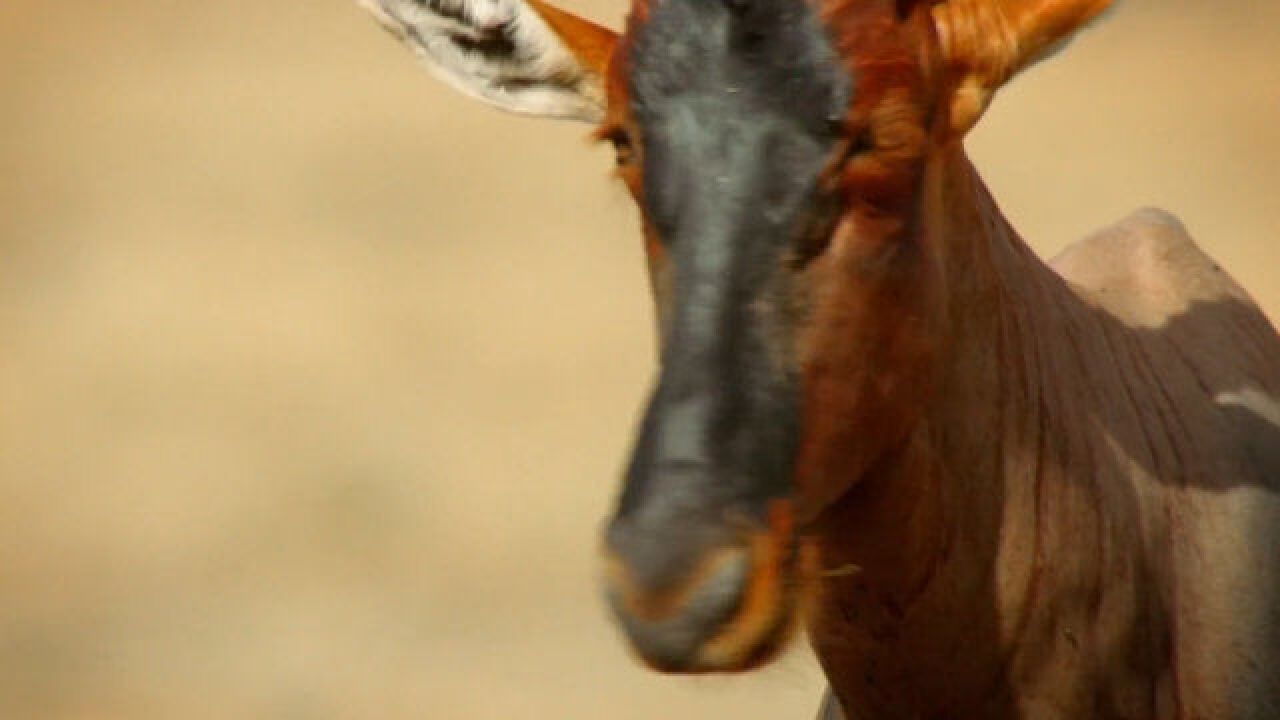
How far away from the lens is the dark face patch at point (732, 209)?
5.53m

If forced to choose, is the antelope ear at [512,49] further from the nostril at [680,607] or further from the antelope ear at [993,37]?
the nostril at [680,607]

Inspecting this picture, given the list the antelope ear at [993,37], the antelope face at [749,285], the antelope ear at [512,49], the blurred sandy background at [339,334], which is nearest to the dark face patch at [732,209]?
the antelope face at [749,285]

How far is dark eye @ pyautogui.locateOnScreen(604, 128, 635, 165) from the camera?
590 centimetres

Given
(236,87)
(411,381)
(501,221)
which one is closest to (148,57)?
(236,87)

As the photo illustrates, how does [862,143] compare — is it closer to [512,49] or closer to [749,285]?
[749,285]

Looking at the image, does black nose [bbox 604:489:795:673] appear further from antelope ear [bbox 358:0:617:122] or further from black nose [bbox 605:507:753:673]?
antelope ear [bbox 358:0:617:122]

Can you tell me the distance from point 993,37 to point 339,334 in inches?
Result: 359

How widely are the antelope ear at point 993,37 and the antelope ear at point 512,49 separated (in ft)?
2.12

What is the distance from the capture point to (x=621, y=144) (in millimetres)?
5949

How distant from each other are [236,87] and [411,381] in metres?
3.92

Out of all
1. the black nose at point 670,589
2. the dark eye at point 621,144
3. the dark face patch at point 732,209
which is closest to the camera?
the black nose at point 670,589

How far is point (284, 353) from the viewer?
14.8 metres

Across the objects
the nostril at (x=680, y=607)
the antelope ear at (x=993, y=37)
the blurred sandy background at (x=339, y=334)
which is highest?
the antelope ear at (x=993, y=37)

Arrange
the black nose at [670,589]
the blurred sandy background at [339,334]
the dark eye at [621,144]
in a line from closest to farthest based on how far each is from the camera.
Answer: the black nose at [670,589] → the dark eye at [621,144] → the blurred sandy background at [339,334]
